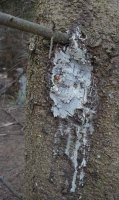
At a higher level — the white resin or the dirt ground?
the white resin

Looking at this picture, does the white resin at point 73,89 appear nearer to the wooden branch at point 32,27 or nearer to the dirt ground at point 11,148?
the wooden branch at point 32,27

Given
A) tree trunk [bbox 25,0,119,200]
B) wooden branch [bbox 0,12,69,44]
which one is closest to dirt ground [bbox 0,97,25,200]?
tree trunk [bbox 25,0,119,200]

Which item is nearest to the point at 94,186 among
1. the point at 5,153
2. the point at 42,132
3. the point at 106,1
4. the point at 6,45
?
the point at 42,132

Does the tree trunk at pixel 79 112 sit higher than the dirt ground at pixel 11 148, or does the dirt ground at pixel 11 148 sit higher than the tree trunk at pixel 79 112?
the tree trunk at pixel 79 112

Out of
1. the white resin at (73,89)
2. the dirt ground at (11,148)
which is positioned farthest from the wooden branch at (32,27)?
the dirt ground at (11,148)

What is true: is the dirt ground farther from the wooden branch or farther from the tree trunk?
the wooden branch

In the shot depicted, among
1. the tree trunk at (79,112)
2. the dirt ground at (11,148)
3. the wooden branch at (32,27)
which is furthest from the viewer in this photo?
the dirt ground at (11,148)

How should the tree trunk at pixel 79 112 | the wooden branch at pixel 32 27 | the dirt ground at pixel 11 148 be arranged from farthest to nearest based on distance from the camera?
the dirt ground at pixel 11 148 < the tree trunk at pixel 79 112 < the wooden branch at pixel 32 27
